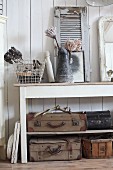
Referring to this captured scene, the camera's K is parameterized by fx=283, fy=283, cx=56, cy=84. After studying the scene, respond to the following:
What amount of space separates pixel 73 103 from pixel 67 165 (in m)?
0.79

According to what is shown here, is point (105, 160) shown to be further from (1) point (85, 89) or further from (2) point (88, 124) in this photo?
(1) point (85, 89)

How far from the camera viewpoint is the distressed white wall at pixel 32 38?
3176mm

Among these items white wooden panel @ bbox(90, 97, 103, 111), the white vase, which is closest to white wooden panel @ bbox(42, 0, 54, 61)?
the white vase

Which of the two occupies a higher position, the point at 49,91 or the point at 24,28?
the point at 24,28

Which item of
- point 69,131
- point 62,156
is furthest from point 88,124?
point 62,156

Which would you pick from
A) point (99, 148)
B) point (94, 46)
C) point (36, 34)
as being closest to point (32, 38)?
point (36, 34)

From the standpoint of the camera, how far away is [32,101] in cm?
321

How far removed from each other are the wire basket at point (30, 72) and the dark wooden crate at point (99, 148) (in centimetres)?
83

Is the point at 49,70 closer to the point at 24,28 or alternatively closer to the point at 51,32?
the point at 51,32

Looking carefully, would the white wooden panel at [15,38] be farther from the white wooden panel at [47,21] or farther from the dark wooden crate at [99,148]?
the dark wooden crate at [99,148]

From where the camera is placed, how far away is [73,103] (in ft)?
10.6

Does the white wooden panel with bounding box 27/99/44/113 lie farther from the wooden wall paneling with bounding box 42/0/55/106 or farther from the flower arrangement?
the flower arrangement

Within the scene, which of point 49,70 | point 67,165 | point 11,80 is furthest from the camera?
point 11,80

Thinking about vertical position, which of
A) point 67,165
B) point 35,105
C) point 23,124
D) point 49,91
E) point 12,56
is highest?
point 12,56
